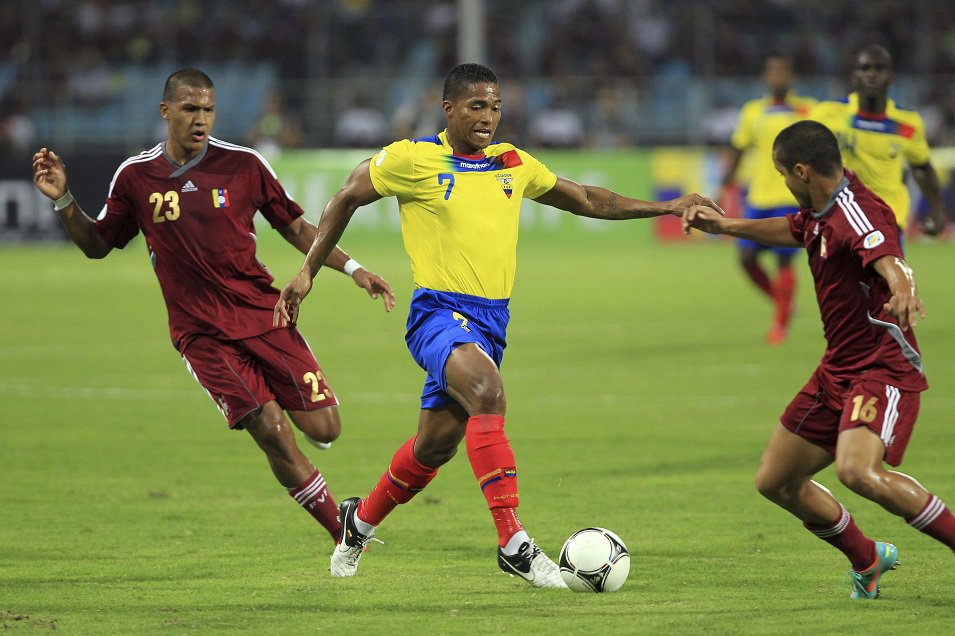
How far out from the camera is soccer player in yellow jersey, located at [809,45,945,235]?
1224 centimetres

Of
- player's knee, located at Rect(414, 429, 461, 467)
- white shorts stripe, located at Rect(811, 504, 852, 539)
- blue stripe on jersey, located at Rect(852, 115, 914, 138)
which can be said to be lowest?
white shorts stripe, located at Rect(811, 504, 852, 539)

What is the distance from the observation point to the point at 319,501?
7.27 m

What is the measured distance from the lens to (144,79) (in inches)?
1258

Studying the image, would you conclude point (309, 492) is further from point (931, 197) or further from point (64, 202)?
point (931, 197)

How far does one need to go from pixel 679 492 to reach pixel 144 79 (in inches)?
992

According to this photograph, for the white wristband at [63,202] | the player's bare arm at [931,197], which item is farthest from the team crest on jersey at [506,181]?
the player's bare arm at [931,197]

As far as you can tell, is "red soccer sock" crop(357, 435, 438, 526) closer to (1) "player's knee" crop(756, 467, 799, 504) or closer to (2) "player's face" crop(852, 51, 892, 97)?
(1) "player's knee" crop(756, 467, 799, 504)

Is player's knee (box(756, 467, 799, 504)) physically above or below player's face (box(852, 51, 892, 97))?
below

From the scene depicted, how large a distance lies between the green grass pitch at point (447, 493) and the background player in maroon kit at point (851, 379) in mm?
346

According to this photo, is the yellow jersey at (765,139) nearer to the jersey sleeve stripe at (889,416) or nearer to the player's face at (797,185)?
the player's face at (797,185)

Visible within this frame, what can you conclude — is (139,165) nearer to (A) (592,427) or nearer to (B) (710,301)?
(A) (592,427)

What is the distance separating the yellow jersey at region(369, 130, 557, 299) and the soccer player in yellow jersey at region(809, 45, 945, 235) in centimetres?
592

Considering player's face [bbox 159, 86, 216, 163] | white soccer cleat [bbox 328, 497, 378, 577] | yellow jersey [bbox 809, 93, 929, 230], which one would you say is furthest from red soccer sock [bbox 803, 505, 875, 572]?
yellow jersey [bbox 809, 93, 929, 230]

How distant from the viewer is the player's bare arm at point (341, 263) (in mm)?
6898
